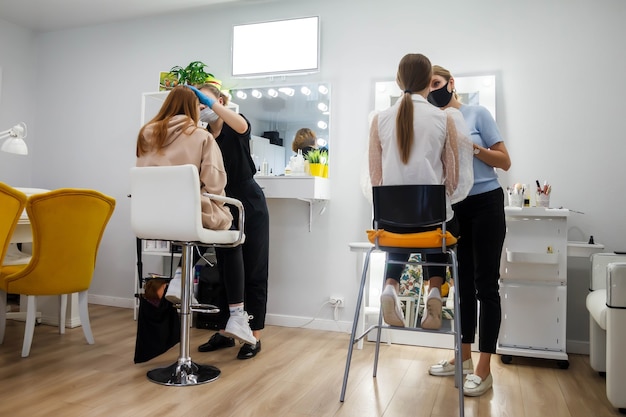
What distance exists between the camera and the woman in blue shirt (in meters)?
2.12

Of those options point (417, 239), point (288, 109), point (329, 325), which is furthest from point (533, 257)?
point (288, 109)

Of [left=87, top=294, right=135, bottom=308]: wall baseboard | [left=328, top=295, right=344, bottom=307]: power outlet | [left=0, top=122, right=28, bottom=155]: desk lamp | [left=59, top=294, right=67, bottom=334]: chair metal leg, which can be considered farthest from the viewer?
[left=87, top=294, right=135, bottom=308]: wall baseboard

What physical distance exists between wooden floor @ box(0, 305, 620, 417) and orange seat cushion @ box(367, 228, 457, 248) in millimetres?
669

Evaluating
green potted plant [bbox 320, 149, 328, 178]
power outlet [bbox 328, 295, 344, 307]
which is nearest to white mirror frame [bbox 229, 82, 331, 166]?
green potted plant [bbox 320, 149, 328, 178]

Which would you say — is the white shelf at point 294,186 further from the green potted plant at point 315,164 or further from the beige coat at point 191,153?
the beige coat at point 191,153

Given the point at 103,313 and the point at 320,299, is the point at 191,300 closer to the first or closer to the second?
the point at 320,299

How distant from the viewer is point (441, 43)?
334 centimetres

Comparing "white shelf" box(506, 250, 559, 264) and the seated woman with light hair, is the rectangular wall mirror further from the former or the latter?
"white shelf" box(506, 250, 559, 264)


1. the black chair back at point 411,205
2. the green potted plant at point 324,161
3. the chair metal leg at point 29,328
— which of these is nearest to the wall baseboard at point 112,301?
the chair metal leg at point 29,328

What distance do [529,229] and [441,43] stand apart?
1405 millimetres

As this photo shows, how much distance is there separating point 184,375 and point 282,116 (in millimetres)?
2076

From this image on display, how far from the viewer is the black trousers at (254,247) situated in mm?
2752

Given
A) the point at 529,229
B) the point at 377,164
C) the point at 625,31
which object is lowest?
the point at 529,229

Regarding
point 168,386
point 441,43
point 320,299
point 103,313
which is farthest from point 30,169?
point 441,43
